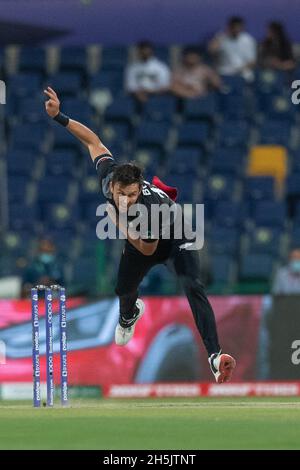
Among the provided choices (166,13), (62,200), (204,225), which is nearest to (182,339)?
(204,225)

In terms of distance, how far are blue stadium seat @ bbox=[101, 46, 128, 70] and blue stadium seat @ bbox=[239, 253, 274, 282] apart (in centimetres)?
540

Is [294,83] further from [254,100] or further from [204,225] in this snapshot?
[204,225]

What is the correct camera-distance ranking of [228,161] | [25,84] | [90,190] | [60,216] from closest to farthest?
1. [60,216]
2. [90,190]
3. [228,161]
4. [25,84]

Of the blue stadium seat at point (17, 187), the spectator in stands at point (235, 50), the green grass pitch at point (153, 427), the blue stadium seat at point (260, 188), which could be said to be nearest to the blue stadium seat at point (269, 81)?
Result: the spectator in stands at point (235, 50)

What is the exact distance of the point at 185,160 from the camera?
22.0 m

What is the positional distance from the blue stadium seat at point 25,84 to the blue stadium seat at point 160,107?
176cm

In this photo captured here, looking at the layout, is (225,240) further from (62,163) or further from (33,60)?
(33,60)

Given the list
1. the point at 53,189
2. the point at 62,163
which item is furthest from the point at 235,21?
the point at 53,189

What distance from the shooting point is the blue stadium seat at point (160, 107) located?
22844mm

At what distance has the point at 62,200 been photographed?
21.8m

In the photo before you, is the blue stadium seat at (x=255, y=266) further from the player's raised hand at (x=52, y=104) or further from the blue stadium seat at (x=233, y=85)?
the player's raised hand at (x=52, y=104)

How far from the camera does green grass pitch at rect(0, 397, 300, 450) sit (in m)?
10.2

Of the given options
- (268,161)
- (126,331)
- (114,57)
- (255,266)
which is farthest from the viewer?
(114,57)

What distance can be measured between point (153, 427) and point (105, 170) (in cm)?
251
